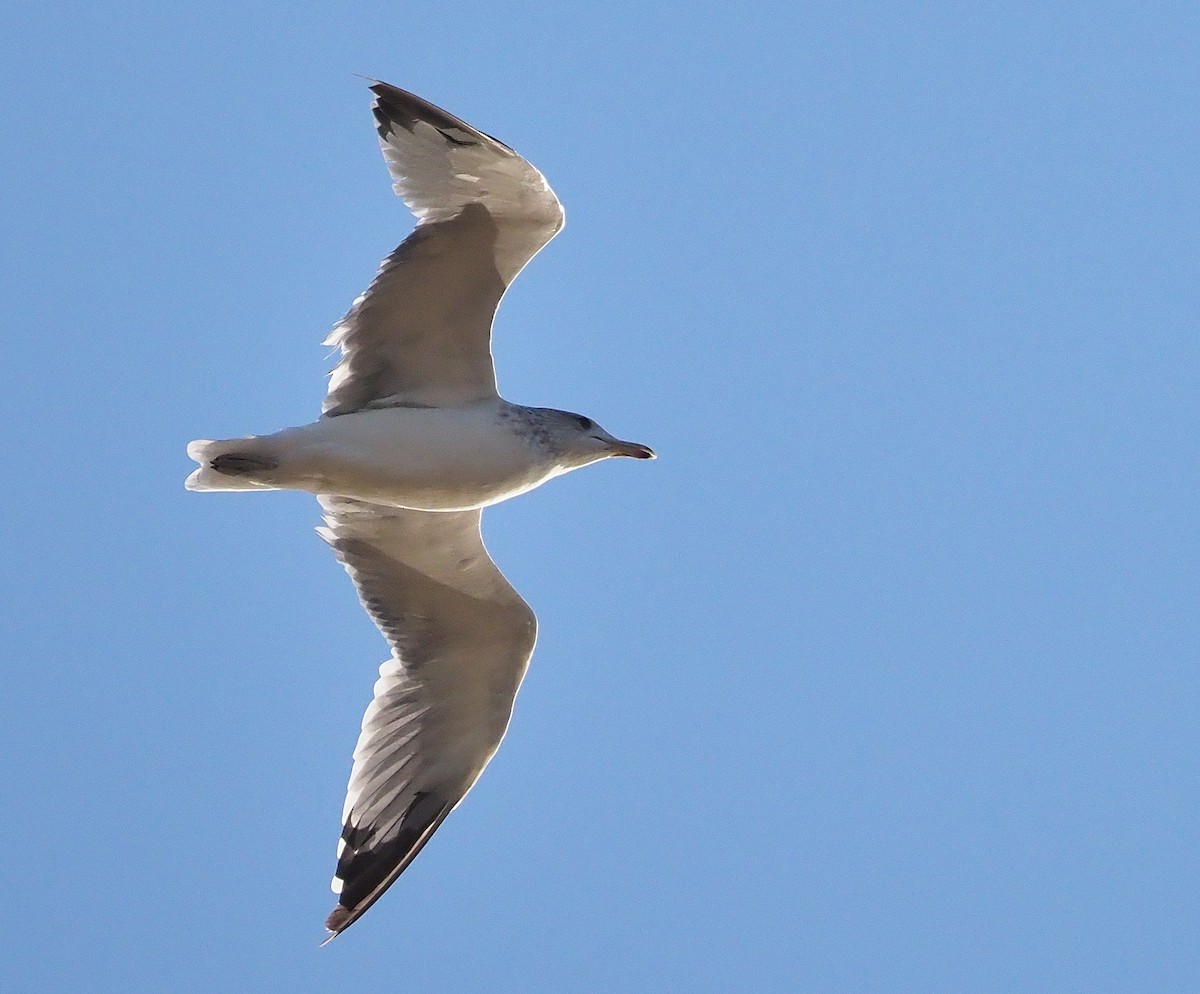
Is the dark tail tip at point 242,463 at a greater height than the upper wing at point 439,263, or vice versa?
the upper wing at point 439,263

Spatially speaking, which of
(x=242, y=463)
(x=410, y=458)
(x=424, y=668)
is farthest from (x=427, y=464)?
(x=424, y=668)

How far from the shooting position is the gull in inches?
309

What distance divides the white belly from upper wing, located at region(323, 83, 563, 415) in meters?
0.21

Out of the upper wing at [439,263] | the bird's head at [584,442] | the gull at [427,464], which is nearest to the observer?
the upper wing at [439,263]

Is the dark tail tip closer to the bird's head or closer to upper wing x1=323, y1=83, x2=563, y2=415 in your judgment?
upper wing x1=323, y1=83, x2=563, y2=415

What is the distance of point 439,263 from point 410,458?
89 cm

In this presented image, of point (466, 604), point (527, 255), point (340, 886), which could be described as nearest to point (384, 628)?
point (466, 604)

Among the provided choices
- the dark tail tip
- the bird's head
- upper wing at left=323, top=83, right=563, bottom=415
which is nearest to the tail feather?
the dark tail tip

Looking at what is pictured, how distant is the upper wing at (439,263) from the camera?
7742 mm

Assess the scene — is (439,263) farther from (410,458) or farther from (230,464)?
(230,464)

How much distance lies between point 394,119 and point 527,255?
850mm

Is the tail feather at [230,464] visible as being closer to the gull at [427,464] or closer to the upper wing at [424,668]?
the gull at [427,464]

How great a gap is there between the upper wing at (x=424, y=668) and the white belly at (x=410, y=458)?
53 cm

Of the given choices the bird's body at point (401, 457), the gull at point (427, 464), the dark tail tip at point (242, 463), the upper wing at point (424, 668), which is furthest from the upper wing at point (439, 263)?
the upper wing at point (424, 668)
